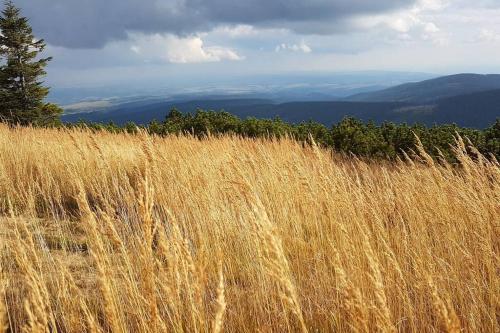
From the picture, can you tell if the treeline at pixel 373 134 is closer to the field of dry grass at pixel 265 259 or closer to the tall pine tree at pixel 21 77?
the field of dry grass at pixel 265 259

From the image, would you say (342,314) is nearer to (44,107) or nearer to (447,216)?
(447,216)

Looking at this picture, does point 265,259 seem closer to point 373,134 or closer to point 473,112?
point 373,134

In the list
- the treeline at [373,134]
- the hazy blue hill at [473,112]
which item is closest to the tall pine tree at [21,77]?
the treeline at [373,134]

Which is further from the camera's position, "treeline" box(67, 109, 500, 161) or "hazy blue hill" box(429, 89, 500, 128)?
"hazy blue hill" box(429, 89, 500, 128)

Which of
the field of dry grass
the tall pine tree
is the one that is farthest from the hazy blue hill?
the field of dry grass

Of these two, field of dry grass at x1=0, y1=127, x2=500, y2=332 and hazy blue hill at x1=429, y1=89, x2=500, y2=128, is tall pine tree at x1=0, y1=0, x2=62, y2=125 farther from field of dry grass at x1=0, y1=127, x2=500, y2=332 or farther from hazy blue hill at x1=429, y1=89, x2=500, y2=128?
hazy blue hill at x1=429, y1=89, x2=500, y2=128

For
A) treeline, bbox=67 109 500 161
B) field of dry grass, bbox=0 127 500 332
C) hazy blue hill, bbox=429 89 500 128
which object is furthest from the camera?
hazy blue hill, bbox=429 89 500 128

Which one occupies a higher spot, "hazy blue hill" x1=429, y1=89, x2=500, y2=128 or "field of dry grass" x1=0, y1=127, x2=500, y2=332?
"field of dry grass" x1=0, y1=127, x2=500, y2=332

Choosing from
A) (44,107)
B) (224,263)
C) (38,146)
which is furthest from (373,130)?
(44,107)

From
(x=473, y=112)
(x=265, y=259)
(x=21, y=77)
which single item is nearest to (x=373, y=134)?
(x=265, y=259)

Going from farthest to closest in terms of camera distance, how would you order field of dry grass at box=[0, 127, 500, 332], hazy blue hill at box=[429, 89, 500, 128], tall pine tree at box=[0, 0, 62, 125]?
hazy blue hill at box=[429, 89, 500, 128] < tall pine tree at box=[0, 0, 62, 125] < field of dry grass at box=[0, 127, 500, 332]

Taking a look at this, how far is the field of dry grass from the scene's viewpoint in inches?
56.9

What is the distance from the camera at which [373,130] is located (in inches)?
507

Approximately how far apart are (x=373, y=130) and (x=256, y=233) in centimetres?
1216
